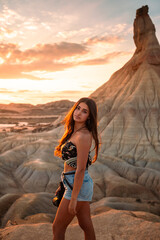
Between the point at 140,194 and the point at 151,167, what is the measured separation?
650 centimetres

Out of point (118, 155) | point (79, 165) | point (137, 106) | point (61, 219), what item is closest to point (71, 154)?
point (79, 165)

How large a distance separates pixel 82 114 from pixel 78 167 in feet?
3.31

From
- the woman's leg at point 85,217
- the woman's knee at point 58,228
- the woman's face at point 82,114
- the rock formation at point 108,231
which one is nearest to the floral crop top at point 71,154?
the woman's face at point 82,114

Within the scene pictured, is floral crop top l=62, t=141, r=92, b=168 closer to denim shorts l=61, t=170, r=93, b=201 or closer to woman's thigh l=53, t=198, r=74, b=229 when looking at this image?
denim shorts l=61, t=170, r=93, b=201

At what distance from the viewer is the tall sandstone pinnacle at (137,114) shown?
87.7 feet

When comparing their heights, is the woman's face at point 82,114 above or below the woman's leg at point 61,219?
above

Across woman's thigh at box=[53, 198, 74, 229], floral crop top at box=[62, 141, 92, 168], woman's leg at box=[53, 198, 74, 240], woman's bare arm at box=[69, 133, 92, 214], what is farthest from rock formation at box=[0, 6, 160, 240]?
floral crop top at box=[62, 141, 92, 168]

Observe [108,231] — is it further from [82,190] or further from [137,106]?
[137,106]

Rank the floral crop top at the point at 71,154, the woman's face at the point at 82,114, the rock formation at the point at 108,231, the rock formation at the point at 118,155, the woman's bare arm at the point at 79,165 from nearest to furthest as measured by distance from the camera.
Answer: the woman's bare arm at the point at 79,165 → the floral crop top at the point at 71,154 → the woman's face at the point at 82,114 → the rock formation at the point at 108,231 → the rock formation at the point at 118,155

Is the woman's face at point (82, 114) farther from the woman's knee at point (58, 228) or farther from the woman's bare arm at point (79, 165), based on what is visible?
the woman's knee at point (58, 228)

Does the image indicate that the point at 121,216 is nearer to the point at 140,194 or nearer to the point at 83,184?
the point at 83,184

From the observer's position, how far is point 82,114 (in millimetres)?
3668

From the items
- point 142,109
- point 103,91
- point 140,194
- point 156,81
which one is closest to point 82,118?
point 140,194

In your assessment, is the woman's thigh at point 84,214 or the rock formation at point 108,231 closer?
the woman's thigh at point 84,214
